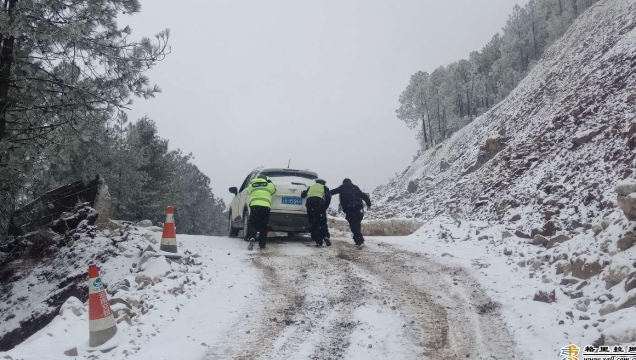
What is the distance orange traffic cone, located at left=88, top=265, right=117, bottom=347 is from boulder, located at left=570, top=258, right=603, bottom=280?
5602mm

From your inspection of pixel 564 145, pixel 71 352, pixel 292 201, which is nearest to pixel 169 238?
pixel 292 201

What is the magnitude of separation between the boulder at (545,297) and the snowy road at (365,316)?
54 centimetres

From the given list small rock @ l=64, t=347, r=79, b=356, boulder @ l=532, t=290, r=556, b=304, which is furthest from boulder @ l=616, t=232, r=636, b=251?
small rock @ l=64, t=347, r=79, b=356

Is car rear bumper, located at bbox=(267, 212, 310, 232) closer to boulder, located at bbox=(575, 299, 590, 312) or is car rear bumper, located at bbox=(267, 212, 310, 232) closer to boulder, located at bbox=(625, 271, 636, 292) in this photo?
boulder, located at bbox=(575, 299, 590, 312)

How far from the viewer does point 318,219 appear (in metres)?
10.2

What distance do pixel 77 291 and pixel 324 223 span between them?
5.33 meters

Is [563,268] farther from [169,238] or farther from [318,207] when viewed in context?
[169,238]

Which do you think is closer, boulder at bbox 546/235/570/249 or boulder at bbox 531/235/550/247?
boulder at bbox 546/235/570/249

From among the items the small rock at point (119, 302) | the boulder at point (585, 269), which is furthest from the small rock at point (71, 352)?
the boulder at point (585, 269)

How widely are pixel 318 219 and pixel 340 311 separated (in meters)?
4.83

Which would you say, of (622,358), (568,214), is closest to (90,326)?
(622,358)

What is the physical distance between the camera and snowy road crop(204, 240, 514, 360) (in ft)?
14.3

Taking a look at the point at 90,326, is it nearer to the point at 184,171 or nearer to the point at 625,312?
the point at 625,312

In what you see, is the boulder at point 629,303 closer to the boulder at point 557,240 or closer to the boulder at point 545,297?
the boulder at point 545,297
